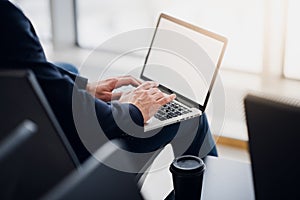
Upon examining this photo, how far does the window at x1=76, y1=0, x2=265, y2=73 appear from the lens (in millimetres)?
2633

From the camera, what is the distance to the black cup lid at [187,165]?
1.16 m

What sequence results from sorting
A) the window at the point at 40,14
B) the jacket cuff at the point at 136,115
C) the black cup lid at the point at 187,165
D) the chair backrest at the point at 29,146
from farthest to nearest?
the window at the point at 40,14 → the jacket cuff at the point at 136,115 → the black cup lid at the point at 187,165 → the chair backrest at the point at 29,146

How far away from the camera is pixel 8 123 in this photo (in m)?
1.09

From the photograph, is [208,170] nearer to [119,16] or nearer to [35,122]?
[35,122]

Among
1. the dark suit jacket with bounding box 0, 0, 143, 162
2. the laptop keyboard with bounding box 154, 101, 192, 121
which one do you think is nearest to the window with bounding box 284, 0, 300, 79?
the laptop keyboard with bounding box 154, 101, 192, 121

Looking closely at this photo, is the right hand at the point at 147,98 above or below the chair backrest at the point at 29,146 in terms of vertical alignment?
below

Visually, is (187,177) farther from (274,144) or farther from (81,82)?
(81,82)

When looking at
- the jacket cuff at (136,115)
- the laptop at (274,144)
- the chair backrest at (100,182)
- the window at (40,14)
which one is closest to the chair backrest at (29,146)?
the chair backrest at (100,182)

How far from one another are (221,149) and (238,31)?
24.0 inches

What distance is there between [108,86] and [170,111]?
0.23 metres

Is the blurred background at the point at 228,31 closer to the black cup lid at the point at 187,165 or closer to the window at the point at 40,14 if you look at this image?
the window at the point at 40,14

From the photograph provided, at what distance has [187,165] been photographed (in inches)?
46.7

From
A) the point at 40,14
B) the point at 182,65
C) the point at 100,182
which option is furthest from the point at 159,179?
the point at 40,14

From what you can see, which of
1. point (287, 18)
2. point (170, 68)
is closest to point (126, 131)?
point (170, 68)
